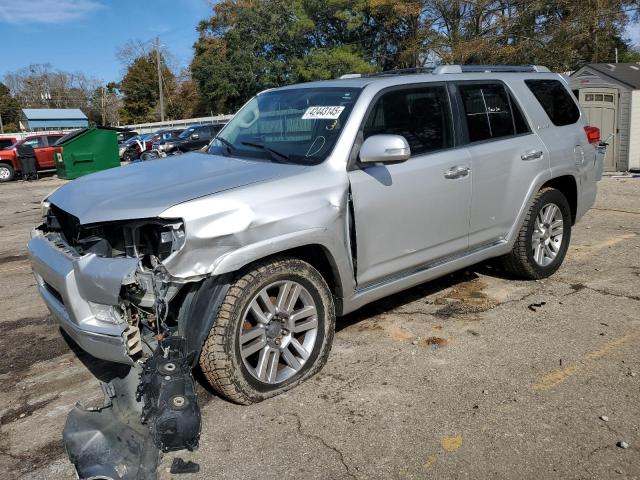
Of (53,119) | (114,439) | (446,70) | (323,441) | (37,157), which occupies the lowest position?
(323,441)

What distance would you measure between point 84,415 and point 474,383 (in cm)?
226

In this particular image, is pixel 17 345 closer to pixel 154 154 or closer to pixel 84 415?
pixel 84 415

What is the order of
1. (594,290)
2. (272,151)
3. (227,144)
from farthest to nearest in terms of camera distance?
(594,290) → (227,144) → (272,151)

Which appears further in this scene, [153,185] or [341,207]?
[341,207]

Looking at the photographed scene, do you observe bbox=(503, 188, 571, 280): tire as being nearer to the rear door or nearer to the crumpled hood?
the rear door

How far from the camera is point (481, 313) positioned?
4.75 meters

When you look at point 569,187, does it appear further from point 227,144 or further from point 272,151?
point 227,144

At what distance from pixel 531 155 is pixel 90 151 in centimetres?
1403

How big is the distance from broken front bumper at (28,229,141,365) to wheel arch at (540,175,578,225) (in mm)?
3961

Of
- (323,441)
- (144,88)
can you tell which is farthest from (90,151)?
(144,88)

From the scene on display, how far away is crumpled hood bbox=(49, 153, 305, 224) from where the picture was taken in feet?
10.3

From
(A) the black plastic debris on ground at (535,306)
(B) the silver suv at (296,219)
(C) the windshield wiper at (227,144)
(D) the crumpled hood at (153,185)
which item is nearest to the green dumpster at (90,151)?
(C) the windshield wiper at (227,144)

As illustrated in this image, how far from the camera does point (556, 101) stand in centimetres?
543

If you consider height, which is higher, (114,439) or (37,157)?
(37,157)
